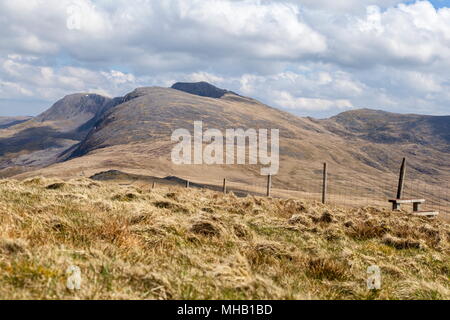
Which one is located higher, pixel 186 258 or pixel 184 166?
pixel 186 258

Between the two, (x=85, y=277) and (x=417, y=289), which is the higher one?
(x=85, y=277)

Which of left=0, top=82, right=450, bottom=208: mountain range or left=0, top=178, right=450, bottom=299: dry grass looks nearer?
left=0, top=178, right=450, bottom=299: dry grass

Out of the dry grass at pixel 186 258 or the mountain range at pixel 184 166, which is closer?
the dry grass at pixel 186 258

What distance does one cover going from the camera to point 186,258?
5.55 meters

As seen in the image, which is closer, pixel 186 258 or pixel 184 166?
pixel 186 258

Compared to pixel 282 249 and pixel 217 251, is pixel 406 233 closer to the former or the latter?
pixel 282 249

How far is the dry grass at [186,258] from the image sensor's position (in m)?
4.05

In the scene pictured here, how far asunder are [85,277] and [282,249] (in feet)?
11.5

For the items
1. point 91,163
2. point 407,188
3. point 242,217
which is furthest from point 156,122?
point 242,217

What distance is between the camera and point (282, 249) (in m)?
6.77

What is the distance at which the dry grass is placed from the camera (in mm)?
4051
